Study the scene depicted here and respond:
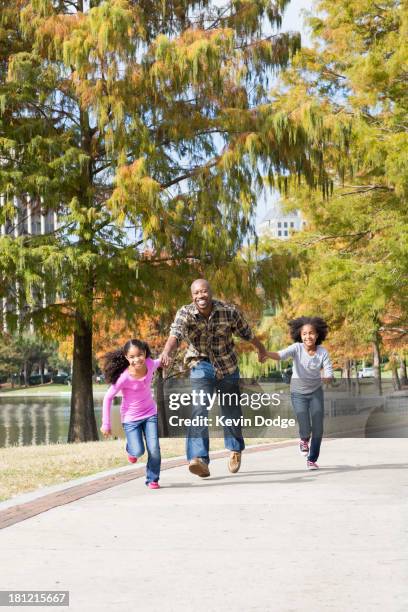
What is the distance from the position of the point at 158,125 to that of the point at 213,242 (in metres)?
2.80

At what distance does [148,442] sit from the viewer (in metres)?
8.76

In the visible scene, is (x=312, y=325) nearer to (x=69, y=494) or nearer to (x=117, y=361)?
(x=117, y=361)

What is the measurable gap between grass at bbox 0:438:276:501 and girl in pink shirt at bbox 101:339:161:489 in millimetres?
1037

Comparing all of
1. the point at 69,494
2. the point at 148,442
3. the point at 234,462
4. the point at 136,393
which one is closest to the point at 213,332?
the point at 136,393

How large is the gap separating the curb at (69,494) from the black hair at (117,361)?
102 centimetres

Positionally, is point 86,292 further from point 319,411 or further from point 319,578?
point 319,578

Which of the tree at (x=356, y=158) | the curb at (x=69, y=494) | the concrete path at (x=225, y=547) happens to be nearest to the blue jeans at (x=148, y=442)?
the concrete path at (x=225, y=547)

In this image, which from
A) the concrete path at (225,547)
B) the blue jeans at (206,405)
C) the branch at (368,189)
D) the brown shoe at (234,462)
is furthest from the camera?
the branch at (368,189)

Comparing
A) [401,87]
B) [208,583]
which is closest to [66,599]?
[208,583]

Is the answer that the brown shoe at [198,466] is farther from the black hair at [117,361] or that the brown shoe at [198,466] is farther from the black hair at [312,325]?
the black hair at [312,325]

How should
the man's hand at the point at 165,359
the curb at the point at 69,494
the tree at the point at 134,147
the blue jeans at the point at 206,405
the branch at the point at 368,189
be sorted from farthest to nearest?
the branch at the point at 368,189, the tree at the point at 134,147, the blue jeans at the point at 206,405, the man's hand at the point at 165,359, the curb at the point at 69,494

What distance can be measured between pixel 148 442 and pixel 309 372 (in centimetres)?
198

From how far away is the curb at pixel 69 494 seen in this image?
7254 millimetres

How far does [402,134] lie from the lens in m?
19.3
